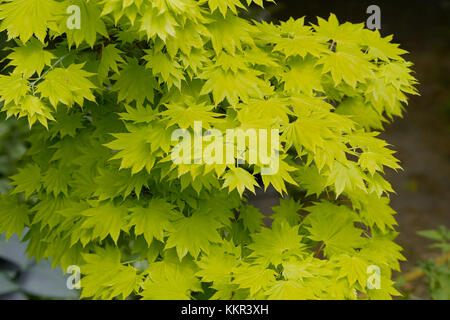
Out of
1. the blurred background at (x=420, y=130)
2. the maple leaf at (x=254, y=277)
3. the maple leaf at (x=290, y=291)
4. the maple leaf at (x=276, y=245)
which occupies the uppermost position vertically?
the blurred background at (x=420, y=130)

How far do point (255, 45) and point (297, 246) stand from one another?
0.75 metres

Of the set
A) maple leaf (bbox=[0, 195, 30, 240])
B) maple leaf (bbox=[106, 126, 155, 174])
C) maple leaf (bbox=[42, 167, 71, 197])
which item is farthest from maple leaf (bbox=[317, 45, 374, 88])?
maple leaf (bbox=[0, 195, 30, 240])

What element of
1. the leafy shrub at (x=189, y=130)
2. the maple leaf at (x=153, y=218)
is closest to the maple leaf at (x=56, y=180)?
the leafy shrub at (x=189, y=130)

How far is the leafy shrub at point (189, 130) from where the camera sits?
4.52ft

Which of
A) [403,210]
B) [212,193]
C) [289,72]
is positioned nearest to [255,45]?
[289,72]

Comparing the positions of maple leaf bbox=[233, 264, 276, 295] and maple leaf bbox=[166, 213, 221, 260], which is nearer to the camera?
maple leaf bbox=[233, 264, 276, 295]

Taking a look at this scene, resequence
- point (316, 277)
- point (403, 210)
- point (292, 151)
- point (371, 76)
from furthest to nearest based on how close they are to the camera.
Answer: point (403, 210) < point (292, 151) < point (371, 76) < point (316, 277)

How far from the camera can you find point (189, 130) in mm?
1412

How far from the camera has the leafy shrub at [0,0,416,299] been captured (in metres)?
1.38

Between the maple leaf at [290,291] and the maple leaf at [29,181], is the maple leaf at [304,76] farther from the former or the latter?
the maple leaf at [29,181]

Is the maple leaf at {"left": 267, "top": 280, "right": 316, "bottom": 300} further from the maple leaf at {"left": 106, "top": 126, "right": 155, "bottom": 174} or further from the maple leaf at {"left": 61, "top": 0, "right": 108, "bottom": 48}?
the maple leaf at {"left": 61, "top": 0, "right": 108, "bottom": 48}

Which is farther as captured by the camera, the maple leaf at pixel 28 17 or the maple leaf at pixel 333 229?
the maple leaf at pixel 333 229
